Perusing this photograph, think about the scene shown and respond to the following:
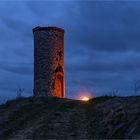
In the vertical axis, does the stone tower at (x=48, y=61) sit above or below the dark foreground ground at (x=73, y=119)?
above

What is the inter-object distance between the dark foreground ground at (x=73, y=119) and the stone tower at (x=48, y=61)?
946 cm

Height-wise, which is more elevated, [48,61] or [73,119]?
[48,61]

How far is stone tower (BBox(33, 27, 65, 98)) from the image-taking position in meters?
37.0

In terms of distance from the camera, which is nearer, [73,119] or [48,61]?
[73,119]

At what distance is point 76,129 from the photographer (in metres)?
22.0

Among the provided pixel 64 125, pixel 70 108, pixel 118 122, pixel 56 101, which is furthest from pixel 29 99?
pixel 118 122

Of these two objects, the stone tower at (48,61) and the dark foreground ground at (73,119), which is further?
the stone tower at (48,61)

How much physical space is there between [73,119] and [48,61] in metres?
14.4

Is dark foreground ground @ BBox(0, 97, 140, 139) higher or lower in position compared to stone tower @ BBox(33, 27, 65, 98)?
lower

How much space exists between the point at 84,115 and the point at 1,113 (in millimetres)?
5574

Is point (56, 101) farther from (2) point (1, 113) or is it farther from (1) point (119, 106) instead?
(1) point (119, 106)

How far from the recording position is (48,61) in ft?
122

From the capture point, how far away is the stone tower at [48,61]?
1458 inches

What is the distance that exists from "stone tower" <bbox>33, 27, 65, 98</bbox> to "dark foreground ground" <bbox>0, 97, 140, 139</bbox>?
946cm
